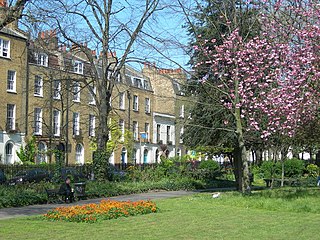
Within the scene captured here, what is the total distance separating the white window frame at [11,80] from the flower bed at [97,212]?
2887cm

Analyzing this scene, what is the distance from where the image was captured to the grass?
1230 cm

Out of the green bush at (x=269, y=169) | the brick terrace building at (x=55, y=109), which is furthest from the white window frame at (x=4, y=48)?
the green bush at (x=269, y=169)

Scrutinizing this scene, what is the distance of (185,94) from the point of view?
31250mm

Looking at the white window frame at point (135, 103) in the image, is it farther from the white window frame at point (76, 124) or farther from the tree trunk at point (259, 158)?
the tree trunk at point (259, 158)

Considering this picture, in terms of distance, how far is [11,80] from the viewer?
44062mm

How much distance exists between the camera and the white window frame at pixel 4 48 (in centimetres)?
4303

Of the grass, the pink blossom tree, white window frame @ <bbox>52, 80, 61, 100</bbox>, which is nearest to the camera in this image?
the grass

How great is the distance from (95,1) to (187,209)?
14.6 metres

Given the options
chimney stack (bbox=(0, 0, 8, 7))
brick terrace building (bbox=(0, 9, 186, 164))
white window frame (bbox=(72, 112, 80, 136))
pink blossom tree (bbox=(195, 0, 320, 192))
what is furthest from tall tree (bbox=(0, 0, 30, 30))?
white window frame (bbox=(72, 112, 80, 136))

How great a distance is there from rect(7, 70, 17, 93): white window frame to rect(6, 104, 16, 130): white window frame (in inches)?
51.3

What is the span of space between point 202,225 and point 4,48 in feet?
109

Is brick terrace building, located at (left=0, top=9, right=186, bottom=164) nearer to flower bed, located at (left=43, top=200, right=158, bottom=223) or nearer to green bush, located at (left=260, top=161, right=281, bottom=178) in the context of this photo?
green bush, located at (left=260, top=161, right=281, bottom=178)

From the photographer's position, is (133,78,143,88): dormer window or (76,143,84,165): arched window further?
(133,78,143,88): dormer window

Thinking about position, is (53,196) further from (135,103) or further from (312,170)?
(135,103)
